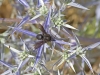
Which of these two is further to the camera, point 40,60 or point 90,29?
point 90,29

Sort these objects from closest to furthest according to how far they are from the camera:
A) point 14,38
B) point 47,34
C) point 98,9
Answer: point 47,34 < point 14,38 < point 98,9

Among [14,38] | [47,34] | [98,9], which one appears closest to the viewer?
[47,34]

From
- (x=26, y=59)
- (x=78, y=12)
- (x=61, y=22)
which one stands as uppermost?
(x=61, y=22)

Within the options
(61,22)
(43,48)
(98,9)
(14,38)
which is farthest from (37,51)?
(98,9)

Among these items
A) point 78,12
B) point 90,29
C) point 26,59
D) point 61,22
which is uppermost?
point 61,22

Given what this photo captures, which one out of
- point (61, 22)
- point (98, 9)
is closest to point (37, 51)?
point (61, 22)

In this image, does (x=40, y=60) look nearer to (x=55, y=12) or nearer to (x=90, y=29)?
(x=55, y=12)

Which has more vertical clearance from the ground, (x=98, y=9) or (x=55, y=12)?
(x=55, y=12)

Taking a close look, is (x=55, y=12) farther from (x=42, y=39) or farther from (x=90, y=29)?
(x=90, y=29)

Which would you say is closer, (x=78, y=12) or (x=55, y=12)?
(x=55, y=12)
